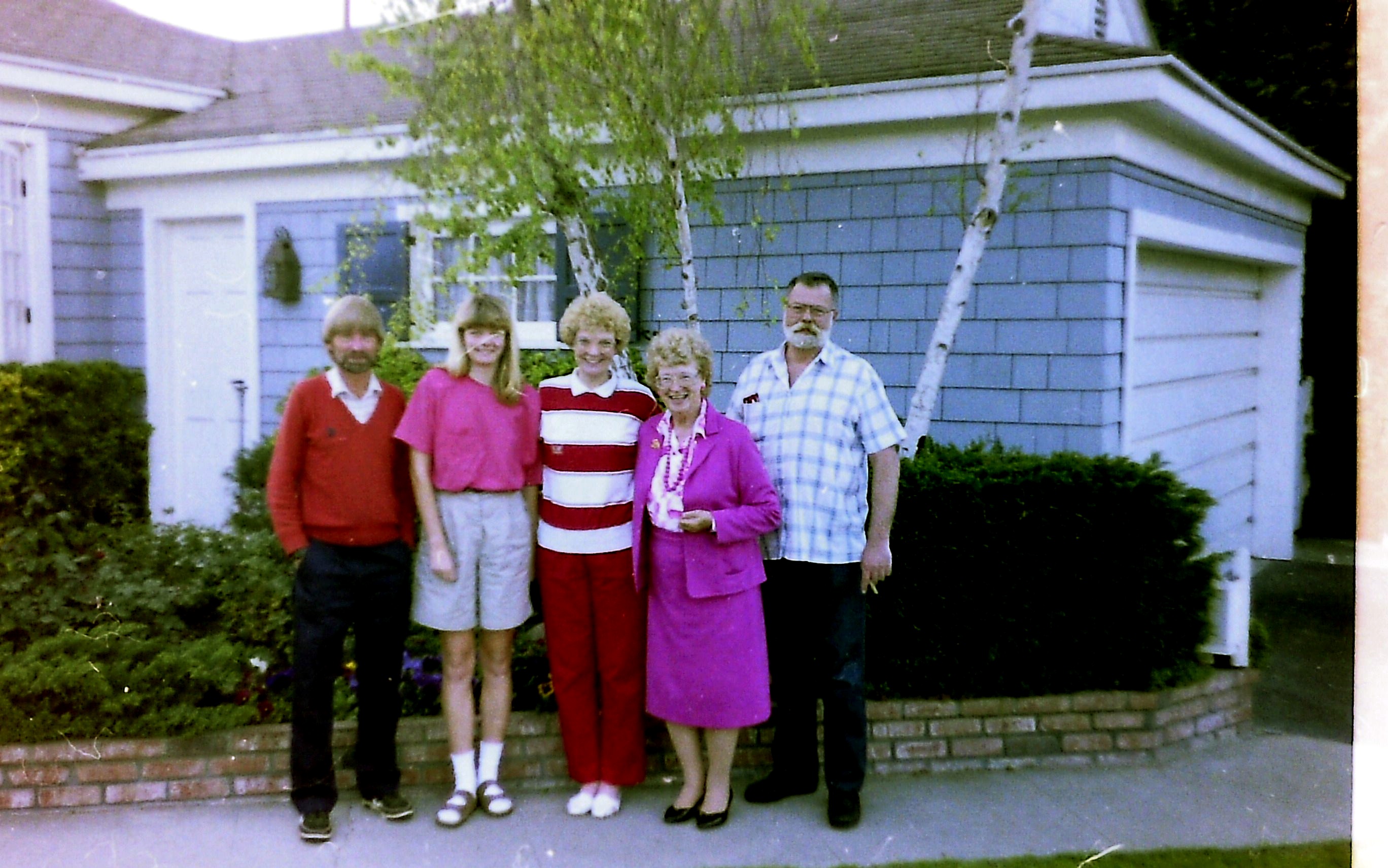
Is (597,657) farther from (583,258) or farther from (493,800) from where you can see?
(583,258)

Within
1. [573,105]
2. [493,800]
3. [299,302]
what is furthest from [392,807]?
[299,302]

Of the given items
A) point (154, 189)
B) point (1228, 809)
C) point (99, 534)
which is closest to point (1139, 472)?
point (1228, 809)

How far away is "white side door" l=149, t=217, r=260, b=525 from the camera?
809 cm

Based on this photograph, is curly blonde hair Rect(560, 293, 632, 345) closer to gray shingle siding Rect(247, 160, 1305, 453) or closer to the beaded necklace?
the beaded necklace

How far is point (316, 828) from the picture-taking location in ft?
11.7

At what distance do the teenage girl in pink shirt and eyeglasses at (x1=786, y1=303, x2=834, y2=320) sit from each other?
0.93 meters

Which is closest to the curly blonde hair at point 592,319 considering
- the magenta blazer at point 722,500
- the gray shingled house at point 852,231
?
the magenta blazer at point 722,500

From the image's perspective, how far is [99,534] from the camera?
A: 220 inches

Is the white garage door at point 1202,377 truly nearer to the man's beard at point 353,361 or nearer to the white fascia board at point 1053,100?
the white fascia board at point 1053,100

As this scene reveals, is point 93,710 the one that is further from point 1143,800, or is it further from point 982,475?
point 1143,800

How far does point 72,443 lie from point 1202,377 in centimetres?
731

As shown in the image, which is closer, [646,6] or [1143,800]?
[1143,800]

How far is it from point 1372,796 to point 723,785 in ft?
7.57

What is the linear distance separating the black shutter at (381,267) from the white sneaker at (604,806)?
14.7 feet
